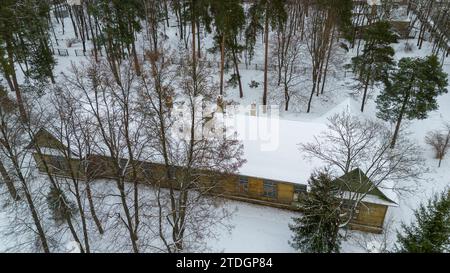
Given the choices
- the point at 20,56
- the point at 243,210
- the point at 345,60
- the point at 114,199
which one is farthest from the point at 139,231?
the point at 345,60

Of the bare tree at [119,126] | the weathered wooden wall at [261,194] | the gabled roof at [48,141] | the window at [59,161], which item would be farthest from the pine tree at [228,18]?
the window at [59,161]

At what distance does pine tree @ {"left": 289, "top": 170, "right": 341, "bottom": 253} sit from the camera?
630 inches

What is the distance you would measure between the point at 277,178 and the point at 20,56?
22.3m

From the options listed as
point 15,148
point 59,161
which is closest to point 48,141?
point 15,148

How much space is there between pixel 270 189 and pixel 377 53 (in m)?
13.4

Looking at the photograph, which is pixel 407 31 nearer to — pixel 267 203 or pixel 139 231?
pixel 267 203

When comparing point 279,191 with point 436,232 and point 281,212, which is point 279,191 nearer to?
point 281,212

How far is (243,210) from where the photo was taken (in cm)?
2041

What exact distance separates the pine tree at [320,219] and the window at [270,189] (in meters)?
2.94

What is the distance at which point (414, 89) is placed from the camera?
21.5 metres

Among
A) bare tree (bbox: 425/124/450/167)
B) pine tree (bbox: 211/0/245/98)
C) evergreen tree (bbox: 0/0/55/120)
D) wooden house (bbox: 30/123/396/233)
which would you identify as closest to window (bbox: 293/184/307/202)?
wooden house (bbox: 30/123/396/233)

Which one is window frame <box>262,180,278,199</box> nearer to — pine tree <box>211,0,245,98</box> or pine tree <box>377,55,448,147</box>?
pine tree <box>377,55,448,147</box>

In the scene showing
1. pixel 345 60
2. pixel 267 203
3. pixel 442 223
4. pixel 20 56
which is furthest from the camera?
pixel 345 60

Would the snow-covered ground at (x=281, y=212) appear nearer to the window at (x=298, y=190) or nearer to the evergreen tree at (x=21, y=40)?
the window at (x=298, y=190)
